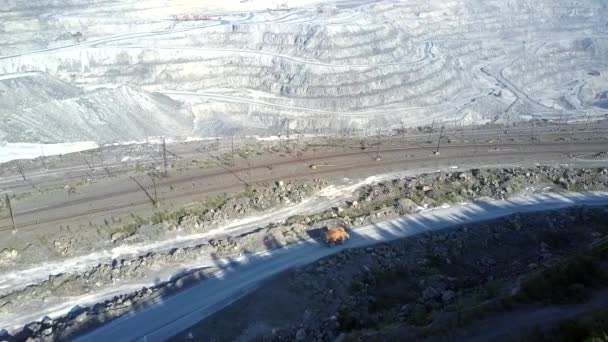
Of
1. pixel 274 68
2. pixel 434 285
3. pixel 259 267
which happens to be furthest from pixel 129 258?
pixel 274 68

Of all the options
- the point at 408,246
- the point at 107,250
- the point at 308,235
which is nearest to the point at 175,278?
the point at 107,250

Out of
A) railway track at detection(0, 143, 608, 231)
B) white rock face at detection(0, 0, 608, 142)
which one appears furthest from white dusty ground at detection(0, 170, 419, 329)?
white rock face at detection(0, 0, 608, 142)

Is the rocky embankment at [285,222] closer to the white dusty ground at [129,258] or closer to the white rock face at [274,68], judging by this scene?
the white dusty ground at [129,258]

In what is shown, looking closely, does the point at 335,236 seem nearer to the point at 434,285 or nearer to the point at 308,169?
the point at 434,285

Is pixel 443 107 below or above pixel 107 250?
above

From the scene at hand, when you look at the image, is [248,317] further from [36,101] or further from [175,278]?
[36,101]

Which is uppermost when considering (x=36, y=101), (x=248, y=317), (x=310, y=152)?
(x=36, y=101)
